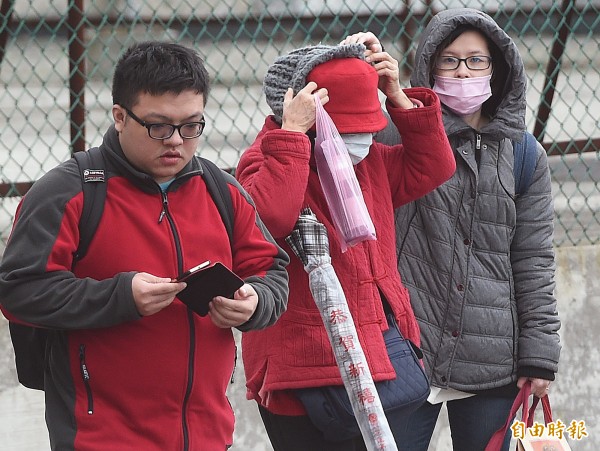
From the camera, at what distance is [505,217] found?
11.2ft

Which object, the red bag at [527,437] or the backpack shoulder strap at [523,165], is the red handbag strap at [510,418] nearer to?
the red bag at [527,437]

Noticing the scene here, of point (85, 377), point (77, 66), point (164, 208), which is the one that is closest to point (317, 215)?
point (164, 208)

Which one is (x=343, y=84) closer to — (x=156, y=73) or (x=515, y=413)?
(x=156, y=73)

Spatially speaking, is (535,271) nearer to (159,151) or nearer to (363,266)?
(363,266)

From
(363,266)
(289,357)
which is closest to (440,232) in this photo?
(363,266)

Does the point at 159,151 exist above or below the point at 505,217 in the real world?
above

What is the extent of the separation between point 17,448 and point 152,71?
2.30 m

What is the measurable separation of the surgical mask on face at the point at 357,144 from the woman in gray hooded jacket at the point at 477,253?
36 cm

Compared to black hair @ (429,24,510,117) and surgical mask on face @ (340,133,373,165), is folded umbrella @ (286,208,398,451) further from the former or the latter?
black hair @ (429,24,510,117)

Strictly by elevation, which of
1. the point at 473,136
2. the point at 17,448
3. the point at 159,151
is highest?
the point at 159,151

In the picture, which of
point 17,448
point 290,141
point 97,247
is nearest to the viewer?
point 97,247

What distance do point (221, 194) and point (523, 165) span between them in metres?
1.19

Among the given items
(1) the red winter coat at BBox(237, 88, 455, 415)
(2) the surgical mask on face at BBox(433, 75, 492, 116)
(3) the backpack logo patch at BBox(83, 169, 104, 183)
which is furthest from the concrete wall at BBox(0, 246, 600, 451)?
(3) the backpack logo patch at BBox(83, 169, 104, 183)

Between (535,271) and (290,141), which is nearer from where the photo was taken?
(290,141)
